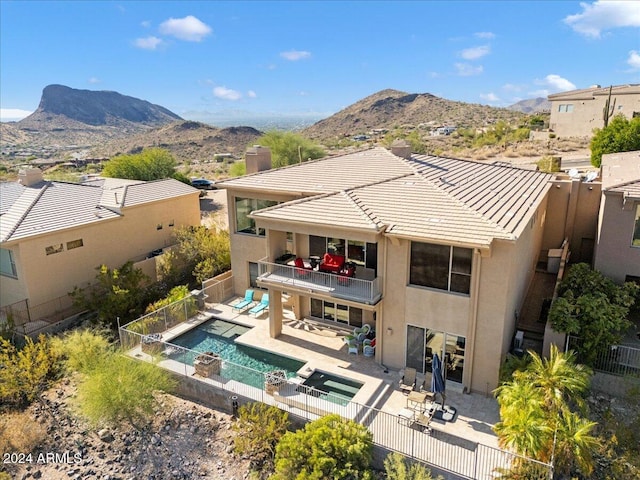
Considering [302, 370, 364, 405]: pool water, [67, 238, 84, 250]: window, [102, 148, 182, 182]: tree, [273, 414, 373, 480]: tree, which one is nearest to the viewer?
[273, 414, 373, 480]: tree

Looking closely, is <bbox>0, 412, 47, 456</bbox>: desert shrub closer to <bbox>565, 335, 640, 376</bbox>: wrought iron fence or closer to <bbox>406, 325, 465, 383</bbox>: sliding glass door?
<bbox>406, 325, 465, 383</bbox>: sliding glass door

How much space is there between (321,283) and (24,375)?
39.5ft

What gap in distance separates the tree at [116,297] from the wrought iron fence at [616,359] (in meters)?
18.9

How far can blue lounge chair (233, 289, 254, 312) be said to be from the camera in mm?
22845

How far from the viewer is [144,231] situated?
1089 inches

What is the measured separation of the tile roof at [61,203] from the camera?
890 inches

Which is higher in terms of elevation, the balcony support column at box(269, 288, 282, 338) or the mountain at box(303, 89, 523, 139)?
the mountain at box(303, 89, 523, 139)

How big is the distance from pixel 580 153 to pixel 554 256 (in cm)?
3628

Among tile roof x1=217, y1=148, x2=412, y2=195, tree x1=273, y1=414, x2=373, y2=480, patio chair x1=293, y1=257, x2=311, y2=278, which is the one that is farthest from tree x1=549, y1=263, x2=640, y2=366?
Result: patio chair x1=293, y1=257, x2=311, y2=278

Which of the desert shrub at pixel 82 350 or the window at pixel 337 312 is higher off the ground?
the window at pixel 337 312

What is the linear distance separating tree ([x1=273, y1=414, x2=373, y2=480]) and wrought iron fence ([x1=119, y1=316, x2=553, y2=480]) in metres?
0.94


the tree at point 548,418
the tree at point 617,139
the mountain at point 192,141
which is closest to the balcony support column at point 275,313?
the tree at point 548,418

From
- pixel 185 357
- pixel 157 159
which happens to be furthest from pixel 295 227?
pixel 157 159

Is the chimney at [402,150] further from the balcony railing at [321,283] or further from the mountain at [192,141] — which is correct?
the mountain at [192,141]
